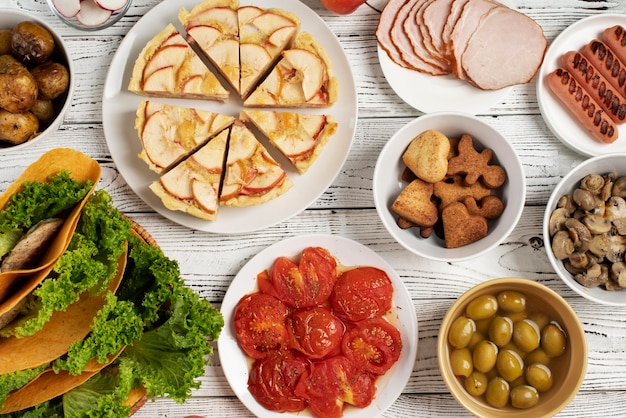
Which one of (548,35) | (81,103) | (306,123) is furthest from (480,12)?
(81,103)

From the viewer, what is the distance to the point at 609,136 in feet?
8.04

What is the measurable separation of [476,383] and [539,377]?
21 centimetres

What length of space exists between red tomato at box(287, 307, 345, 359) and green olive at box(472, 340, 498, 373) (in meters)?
0.48

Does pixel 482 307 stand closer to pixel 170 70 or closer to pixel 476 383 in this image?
pixel 476 383

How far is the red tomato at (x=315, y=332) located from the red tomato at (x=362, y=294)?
0.21ft

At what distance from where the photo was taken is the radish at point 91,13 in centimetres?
244

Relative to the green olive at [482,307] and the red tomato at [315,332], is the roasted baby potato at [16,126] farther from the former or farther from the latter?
the green olive at [482,307]

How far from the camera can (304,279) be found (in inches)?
95.3

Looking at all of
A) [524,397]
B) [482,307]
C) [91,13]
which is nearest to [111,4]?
[91,13]

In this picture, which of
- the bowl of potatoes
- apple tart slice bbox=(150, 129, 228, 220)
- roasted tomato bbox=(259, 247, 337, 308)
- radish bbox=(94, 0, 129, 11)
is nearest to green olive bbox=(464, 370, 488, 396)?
roasted tomato bbox=(259, 247, 337, 308)

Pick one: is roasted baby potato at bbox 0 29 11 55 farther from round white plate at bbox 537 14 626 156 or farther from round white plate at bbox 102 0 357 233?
round white plate at bbox 537 14 626 156

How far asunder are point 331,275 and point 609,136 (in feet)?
3.66

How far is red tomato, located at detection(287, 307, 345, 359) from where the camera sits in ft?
7.85

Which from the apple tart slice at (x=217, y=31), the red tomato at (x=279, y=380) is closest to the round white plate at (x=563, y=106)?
the apple tart slice at (x=217, y=31)
